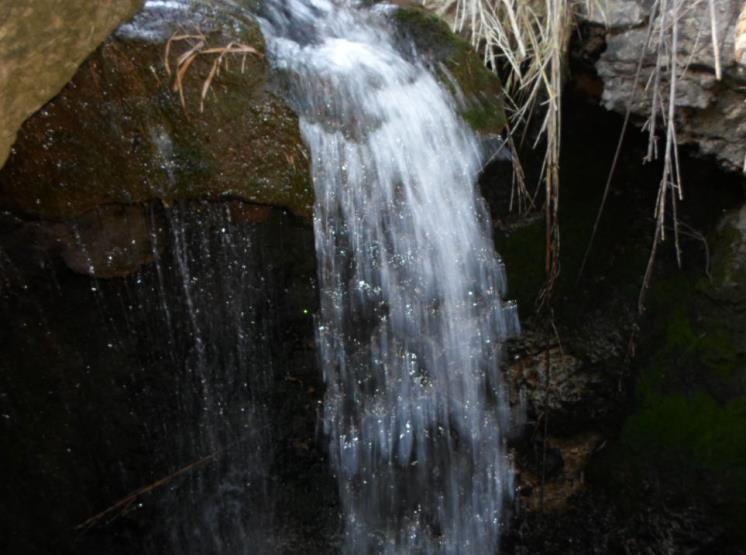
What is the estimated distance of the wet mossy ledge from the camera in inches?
78.4

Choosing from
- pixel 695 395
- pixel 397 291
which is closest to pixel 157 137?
pixel 397 291

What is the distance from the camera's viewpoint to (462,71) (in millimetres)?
2584

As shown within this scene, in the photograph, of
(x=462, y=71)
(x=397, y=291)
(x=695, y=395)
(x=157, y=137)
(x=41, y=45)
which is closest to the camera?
(x=41, y=45)

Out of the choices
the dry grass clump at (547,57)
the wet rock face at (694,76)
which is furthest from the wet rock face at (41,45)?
the wet rock face at (694,76)

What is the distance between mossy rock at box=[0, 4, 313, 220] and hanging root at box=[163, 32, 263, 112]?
0.04 ft

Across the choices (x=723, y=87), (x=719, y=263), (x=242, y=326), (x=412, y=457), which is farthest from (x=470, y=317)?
(x=723, y=87)

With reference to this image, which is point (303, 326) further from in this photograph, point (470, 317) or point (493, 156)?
point (493, 156)

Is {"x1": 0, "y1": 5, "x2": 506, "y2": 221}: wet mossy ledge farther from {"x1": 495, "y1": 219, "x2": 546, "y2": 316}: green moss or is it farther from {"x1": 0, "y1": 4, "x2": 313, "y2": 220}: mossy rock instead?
{"x1": 495, "y1": 219, "x2": 546, "y2": 316}: green moss

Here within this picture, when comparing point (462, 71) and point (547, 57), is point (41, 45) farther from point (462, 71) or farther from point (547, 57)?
point (547, 57)

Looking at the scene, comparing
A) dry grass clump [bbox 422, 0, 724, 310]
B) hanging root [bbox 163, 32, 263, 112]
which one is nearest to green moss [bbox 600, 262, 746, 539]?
dry grass clump [bbox 422, 0, 724, 310]

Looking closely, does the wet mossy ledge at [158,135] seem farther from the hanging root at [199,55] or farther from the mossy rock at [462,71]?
the mossy rock at [462,71]

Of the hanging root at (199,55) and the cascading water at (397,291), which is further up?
the hanging root at (199,55)

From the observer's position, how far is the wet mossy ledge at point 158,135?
6.53 feet

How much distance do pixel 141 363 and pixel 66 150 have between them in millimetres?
681
